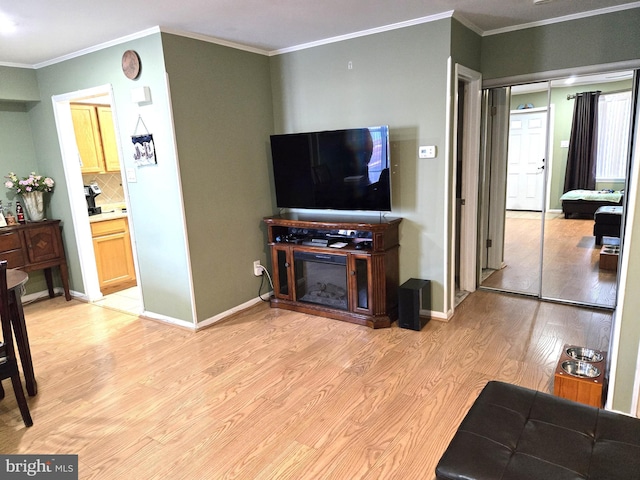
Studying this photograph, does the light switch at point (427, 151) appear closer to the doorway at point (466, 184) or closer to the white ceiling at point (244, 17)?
the doorway at point (466, 184)

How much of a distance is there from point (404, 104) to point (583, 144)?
175 cm

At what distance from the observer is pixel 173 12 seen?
113 inches

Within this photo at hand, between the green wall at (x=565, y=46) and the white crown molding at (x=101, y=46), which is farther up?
the white crown molding at (x=101, y=46)

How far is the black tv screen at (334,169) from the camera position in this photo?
11.3ft

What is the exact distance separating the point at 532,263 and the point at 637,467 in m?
3.81

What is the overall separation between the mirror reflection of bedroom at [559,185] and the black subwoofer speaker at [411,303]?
1.24m

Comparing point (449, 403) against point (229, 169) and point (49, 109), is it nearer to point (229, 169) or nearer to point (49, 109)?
point (229, 169)

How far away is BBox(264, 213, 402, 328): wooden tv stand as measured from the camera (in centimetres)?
352

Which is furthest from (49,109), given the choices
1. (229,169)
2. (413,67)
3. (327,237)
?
(413,67)

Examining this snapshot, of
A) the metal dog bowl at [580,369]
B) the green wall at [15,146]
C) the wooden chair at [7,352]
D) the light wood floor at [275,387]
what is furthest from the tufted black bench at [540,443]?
the green wall at [15,146]

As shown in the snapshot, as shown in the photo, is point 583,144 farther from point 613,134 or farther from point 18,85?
point 18,85

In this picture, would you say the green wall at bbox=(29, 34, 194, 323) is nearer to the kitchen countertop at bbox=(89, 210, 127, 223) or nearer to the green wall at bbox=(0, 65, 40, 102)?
the green wall at bbox=(0, 65, 40, 102)

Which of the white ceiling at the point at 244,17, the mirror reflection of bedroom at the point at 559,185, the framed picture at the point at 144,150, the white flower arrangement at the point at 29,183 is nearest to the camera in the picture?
the white ceiling at the point at 244,17

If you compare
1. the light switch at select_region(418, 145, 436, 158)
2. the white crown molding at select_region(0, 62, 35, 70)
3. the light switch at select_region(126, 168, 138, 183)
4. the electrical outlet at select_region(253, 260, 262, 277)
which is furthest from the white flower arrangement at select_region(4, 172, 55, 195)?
the light switch at select_region(418, 145, 436, 158)
